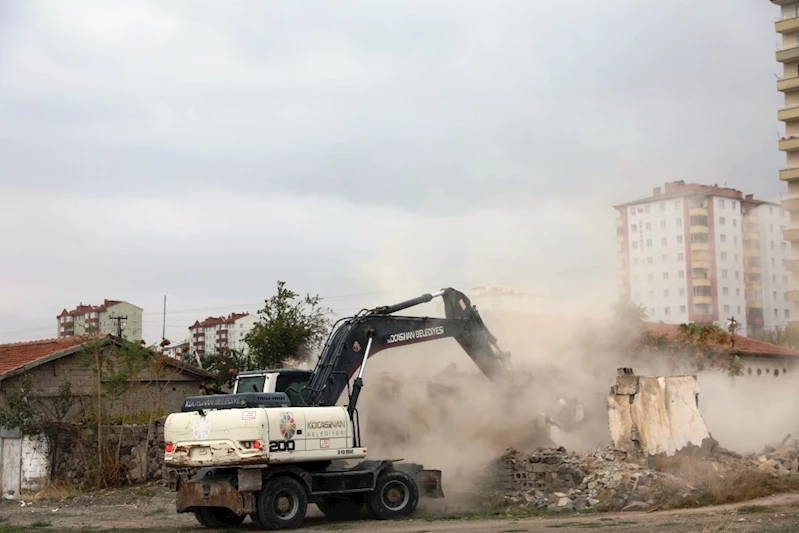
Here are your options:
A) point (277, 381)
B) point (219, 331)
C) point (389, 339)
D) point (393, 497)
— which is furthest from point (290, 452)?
point (219, 331)

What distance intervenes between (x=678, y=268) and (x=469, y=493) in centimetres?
4067

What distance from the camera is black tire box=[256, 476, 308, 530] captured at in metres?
18.0

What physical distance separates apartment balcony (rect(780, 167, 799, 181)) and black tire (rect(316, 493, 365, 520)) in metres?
51.1

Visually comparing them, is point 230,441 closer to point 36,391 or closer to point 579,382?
point 579,382

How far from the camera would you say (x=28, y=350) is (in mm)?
36219

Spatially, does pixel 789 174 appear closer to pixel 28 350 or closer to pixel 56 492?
pixel 28 350

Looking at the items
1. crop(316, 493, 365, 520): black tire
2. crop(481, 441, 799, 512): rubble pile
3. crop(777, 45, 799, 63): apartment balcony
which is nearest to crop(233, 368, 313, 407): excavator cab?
crop(316, 493, 365, 520): black tire

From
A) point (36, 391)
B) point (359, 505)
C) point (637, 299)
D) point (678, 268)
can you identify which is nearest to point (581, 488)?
point (359, 505)

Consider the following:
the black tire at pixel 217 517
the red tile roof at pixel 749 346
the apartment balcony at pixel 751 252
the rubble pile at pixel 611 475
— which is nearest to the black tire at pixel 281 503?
the black tire at pixel 217 517

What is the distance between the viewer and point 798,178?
6209cm

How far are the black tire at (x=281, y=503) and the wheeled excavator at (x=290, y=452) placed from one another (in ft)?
0.06

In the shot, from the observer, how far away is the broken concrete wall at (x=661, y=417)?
22672mm

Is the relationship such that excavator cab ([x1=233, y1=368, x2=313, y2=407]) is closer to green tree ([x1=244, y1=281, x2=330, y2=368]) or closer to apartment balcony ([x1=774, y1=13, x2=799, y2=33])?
green tree ([x1=244, y1=281, x2=330, y2=368])

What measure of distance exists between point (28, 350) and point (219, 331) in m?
133
